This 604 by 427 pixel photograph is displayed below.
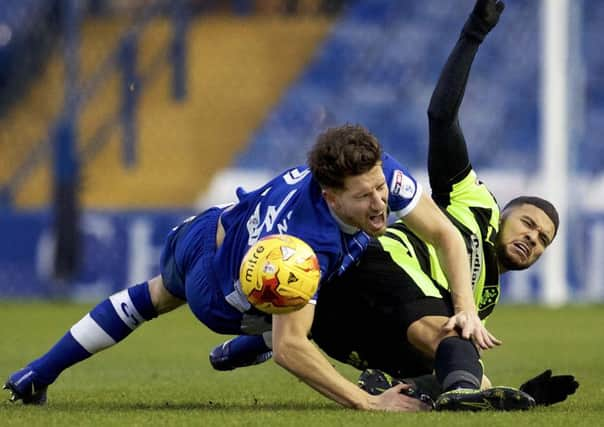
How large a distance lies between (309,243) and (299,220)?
0.13 metres

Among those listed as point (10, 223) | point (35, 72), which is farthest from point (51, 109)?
point (10, 223)

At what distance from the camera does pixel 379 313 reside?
6.53 meters

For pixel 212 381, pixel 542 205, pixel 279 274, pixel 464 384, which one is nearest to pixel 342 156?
pixel 279 274

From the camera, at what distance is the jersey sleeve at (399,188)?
6.05 metres

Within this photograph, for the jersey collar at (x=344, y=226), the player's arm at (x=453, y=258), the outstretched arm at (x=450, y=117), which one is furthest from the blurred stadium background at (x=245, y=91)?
the jersey collar at (x=344, y=226)

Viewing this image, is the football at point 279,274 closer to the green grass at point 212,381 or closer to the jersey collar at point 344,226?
the jersey collar at point 344,226

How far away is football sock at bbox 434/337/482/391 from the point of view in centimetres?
590

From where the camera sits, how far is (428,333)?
6.28 m

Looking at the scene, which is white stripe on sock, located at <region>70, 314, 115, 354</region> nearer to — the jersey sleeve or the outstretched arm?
the jersey sleeve

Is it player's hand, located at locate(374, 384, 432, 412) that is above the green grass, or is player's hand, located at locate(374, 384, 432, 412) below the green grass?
above

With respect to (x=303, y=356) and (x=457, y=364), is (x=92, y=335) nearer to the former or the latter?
(x=303, y=356)

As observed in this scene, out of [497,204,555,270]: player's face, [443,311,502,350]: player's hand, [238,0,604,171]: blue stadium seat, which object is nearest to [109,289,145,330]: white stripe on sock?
[443,311,502,350]: player's hand

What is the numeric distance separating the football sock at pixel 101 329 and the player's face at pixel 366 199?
1.22m

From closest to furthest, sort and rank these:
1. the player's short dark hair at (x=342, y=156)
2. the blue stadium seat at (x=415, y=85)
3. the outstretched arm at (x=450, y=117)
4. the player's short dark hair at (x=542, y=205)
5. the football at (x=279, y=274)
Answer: the football at (x=279, y=274)
the player's short dark hair at (x=342, y=156)
the player's short dark hair at (x=542, y=205)
the outstretched arm at (x=450, y=117)
the blue stadium seat at (x=415, y=85)
